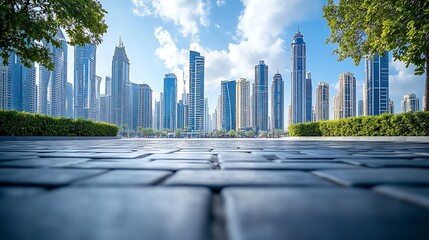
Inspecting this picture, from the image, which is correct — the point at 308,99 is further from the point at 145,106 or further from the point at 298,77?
the point at 145,106

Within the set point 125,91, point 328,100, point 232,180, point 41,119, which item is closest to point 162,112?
point 125,91

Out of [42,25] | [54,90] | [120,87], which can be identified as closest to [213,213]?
[42,25]

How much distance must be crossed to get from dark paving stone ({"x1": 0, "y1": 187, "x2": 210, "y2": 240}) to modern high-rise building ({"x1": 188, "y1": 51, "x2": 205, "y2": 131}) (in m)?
119

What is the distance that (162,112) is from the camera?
155 meters

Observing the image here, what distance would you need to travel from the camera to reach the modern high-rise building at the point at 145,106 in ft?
416

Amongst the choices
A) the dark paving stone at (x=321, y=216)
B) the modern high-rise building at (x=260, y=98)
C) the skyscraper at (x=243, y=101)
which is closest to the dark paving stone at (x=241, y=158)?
the dark paving stone at (x=321, y=216)

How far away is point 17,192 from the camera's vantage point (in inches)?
34.0

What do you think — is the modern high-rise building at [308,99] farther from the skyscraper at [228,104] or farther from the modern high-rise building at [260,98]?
the skyscraper at [228,104]

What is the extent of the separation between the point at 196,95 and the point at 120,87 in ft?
156

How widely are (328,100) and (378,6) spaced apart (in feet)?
362

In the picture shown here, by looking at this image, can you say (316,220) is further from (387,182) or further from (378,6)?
(378,6)

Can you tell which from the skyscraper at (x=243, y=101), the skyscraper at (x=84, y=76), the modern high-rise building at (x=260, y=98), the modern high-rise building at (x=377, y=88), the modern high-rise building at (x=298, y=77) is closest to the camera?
the modern high-rise building at (x=377, y=88)

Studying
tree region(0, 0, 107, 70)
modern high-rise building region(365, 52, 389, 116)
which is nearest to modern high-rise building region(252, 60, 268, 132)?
modern high-rise building region(365, 52, 389, 116)

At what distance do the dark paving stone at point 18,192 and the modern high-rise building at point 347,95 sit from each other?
10777 centimetres
